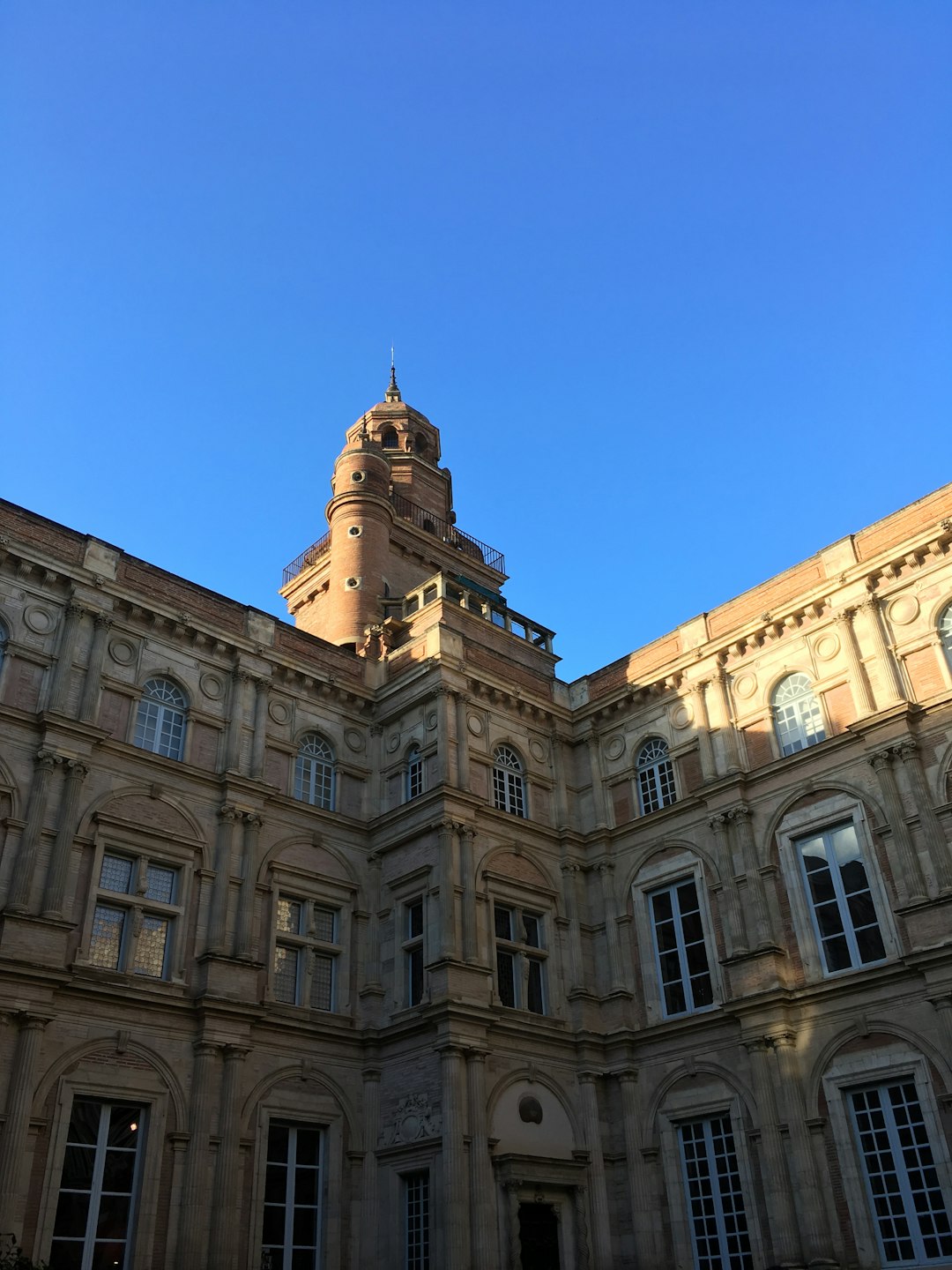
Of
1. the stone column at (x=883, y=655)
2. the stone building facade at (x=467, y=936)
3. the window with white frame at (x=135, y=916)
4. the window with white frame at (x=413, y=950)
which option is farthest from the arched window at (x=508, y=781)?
the stone column at (x=883, y=655)

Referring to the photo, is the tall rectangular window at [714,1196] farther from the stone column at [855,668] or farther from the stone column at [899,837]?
the stone column at [855,668]

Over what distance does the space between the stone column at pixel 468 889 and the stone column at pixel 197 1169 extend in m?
5.67

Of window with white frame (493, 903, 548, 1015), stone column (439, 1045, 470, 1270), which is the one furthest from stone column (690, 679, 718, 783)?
stone column (439, 1045, 470, 1270)

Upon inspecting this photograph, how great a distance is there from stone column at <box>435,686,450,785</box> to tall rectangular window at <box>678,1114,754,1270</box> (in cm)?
913

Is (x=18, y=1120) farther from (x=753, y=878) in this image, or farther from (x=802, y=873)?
(x=802, y=873)

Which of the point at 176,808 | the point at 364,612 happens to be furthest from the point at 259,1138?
the point at 364,612

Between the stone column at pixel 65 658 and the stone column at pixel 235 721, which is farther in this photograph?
the stone column at pixel 235 721

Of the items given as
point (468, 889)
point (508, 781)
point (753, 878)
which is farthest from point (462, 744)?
point (753, 878)

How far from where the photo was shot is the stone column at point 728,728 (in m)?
25.5

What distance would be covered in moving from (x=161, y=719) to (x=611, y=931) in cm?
1167

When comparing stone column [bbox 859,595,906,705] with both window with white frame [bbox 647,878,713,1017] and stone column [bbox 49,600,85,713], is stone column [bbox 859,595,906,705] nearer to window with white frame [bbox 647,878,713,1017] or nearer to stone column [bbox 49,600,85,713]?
window with white frame [bbox 647,878,713,1017]

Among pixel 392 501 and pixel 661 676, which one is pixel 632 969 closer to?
pixel 661 676

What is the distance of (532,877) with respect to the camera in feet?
87.4

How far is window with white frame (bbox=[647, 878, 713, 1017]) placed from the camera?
24.2m
